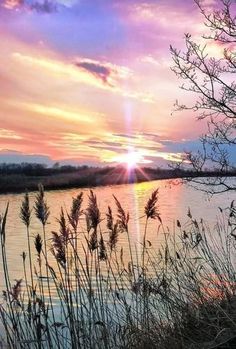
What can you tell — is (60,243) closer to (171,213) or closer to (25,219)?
(25,219)

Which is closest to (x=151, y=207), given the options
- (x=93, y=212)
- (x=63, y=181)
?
(x=93, y=212)

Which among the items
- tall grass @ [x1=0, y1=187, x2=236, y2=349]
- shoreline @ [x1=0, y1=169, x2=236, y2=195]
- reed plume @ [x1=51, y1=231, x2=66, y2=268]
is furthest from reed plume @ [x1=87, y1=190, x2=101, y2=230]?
shoreline @ [x1=0, y1=169, x2=236, y2=195]

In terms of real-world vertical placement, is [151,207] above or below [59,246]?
above

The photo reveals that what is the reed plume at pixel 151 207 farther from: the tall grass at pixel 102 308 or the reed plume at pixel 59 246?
the reed plume at pixel 59 246

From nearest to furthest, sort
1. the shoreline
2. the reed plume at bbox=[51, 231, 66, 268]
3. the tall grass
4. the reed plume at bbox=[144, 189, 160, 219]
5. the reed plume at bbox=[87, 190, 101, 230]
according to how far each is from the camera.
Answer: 1. the reed plume at bbox=[51, 231, 66, 268]
2. the tall grass
3. the reed plume at bbox=[87, 190, 101, 230]
4. the reed plume at bbox=[144, 189, 160, 219]
5. the shoreline

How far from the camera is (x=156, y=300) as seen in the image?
5621 millimetres

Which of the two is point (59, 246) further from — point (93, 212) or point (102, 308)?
point (102, 308)

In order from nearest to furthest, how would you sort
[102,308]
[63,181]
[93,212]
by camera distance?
[93,212], [102,308], [63,181]

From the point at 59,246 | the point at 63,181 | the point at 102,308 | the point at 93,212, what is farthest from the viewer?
the point at 63,181

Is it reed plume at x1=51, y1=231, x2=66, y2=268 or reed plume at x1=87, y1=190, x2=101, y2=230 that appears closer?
reed plume at x1=51, y1=231, x2=66, y2=268

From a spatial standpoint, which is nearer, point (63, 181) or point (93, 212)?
point (93, 212)

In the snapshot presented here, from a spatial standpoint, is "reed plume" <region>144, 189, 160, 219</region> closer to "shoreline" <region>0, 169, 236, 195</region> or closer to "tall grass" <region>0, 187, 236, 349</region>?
"tall grass" <region>0, 187, 236, 349</region>

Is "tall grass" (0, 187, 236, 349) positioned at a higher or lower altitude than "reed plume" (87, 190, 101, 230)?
lower

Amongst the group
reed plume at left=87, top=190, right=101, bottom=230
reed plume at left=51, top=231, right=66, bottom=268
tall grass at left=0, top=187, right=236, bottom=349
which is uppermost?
reed plume at left=87, top=190, right=101, bottom=230
